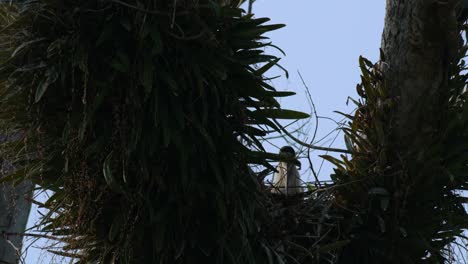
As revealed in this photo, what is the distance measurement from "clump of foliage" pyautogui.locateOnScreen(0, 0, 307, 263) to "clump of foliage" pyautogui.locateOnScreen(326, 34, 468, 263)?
1.58 feet

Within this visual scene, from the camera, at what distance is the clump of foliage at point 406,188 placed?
375cm

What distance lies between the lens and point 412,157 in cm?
376

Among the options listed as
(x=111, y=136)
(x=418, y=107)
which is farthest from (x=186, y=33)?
(x=418, y=107)

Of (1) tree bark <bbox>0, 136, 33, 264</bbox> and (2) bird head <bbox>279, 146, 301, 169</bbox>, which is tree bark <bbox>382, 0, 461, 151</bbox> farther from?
(1) tree bark <bbox>0, 136, 33, 264</bbox>

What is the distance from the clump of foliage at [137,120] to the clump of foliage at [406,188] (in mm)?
482

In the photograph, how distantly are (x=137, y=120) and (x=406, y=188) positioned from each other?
1071mm

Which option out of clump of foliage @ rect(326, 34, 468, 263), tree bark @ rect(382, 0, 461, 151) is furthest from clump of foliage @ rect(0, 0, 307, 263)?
tree bark @ rect(382, 0, 461, 151)

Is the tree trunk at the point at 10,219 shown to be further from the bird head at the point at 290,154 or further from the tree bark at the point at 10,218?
the bird head at the point at 290,154

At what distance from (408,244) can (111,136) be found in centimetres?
120

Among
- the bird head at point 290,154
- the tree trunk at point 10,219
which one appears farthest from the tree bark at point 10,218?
the bird head at point 290,154

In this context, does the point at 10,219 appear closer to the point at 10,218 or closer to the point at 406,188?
the point at 10,218

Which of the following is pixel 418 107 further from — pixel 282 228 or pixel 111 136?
pixel 111 136

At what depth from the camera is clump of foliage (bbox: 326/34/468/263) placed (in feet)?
12.3

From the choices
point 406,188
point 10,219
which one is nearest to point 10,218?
point 10,219
